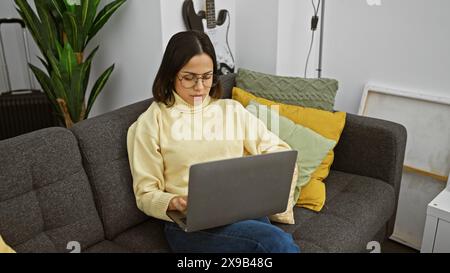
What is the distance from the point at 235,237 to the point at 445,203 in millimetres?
943

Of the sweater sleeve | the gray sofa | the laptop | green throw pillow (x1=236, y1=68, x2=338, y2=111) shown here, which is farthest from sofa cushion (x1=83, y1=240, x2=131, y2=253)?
green throw pillow (x1=236, y1=68, x2=338, y2=111)

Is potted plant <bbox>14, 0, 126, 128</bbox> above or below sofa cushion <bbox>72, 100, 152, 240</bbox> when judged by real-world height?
above

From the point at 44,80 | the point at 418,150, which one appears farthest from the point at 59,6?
the point at 418,150

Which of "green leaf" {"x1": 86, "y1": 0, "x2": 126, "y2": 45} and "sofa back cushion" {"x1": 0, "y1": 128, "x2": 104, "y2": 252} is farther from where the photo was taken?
"green leaf" {"x1": 86, "y1": 0, "x2": 126, "y2": 45}

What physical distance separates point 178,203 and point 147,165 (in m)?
0.19

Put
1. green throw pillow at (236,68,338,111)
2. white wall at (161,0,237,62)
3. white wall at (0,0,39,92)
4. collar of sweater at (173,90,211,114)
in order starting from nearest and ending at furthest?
collar of sweater at (173,90,211,114)
green throw pillow at (236,68,338,111)
white wall at (161,0,237,62)
white wall at (0,0,39,92)

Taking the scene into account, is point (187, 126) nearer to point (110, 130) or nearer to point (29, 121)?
point (110, 130)

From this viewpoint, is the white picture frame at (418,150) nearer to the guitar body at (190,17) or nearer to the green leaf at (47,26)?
the guitar body at (190,17)

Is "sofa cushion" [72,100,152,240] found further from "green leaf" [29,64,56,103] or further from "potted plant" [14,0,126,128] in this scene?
"green leaf" [29,64,56,103]

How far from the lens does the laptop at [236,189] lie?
1.18 meters

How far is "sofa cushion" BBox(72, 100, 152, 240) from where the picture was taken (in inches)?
58.7

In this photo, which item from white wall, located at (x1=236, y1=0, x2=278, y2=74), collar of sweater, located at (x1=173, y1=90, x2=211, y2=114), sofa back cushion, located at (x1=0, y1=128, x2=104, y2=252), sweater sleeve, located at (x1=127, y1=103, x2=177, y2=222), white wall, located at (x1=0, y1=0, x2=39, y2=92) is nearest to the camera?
sofa back cushion, located at (x1=0, y1=128, x2=104, y2=252)

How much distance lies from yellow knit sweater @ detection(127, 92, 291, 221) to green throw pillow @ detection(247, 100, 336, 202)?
0.18 m

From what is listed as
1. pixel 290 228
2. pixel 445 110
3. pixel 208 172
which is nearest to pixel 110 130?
pixel 208 172
